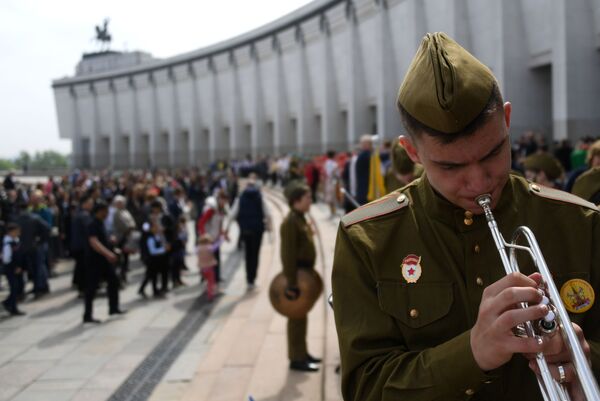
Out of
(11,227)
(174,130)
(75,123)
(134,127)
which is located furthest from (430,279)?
(75,123)

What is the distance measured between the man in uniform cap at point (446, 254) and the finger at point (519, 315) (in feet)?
0.42

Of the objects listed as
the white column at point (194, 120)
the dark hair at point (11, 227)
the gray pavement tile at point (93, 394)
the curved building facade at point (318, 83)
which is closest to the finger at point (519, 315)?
the curved building facade at point (318, 83)

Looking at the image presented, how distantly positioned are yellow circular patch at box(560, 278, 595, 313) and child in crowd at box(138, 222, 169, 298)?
32.0 ft

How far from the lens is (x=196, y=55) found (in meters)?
55.8

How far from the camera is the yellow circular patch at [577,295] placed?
1.54 m

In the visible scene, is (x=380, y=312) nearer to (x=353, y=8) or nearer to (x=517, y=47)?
(x=517, y=47)

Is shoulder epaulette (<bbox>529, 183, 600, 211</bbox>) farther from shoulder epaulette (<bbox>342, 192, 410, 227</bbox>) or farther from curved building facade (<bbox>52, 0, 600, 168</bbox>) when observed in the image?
curved building facade (<bbox>52, 0, 600, 168</bbox>)

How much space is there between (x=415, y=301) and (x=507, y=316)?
363 millimetres

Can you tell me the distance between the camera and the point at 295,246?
6.29 m

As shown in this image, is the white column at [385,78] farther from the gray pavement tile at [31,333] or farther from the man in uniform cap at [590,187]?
the man in uniform cap at [590,187]

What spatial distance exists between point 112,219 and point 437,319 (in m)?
11.7

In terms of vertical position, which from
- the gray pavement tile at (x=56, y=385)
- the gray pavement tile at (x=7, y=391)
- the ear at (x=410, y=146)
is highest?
the ear at (x=410, y=146)

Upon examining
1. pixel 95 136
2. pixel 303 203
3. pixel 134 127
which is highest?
pixel 134 127

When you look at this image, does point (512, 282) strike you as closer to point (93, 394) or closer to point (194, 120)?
point (93, 394)
